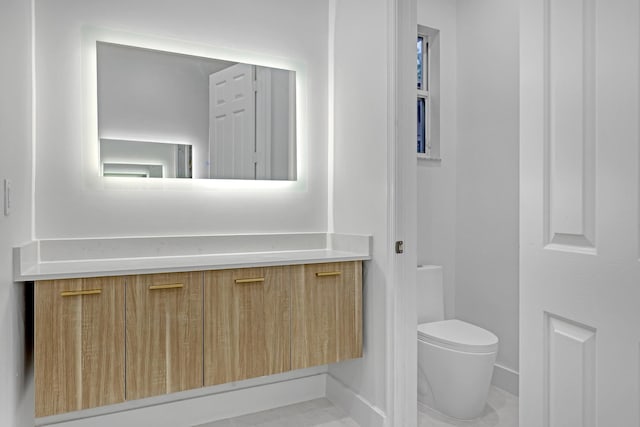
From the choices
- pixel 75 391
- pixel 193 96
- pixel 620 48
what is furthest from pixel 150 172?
pixel 620 48

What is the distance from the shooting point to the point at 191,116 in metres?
2.26

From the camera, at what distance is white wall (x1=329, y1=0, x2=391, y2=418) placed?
212 centimetres

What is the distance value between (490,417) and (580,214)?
169 centimetres

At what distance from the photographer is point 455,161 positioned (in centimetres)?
304

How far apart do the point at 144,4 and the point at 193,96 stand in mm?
489

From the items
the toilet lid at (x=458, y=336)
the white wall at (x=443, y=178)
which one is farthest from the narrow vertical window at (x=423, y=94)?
the toilet lid at (x=458, y=336)

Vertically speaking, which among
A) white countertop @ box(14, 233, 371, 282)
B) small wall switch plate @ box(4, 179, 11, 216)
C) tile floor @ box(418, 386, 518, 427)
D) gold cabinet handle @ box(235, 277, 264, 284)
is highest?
small wall switch plate @ box(4, 179, 11, 216)

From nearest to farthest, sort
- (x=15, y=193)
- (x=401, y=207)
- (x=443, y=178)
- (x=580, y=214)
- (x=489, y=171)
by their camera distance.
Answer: (x=580, y=214) < (x=15, y=193) < (x=401, y=207) < (x=489, y=171) < (x=443, y=178)

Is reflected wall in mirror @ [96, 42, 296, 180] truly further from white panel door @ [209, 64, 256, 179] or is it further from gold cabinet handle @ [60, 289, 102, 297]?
gold cabinet handle @ [60, 289, 102, 297]

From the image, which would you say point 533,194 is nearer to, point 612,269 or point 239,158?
point 612,269

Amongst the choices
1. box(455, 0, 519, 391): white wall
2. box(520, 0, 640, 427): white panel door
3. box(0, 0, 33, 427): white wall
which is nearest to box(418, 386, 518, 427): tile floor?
box(455, 0, 519, 391): white wall

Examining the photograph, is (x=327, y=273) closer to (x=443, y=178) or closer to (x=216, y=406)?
(x=216, y=406)

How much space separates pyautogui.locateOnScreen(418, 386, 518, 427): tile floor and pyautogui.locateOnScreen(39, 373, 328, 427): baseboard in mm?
611

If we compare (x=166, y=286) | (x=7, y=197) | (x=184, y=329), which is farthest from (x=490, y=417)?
Answer: (x=7, y=197)
